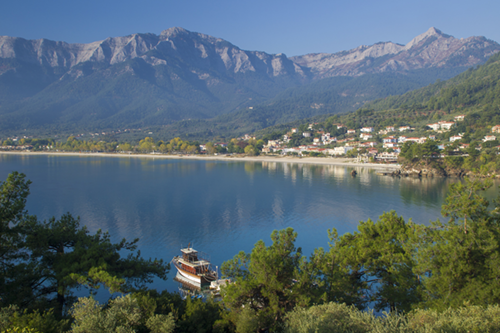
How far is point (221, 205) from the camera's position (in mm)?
31891

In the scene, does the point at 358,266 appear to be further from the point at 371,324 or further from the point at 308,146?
the point at 308,146

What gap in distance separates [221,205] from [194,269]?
16285mm

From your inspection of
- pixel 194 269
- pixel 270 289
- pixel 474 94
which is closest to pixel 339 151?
pixel 474 94

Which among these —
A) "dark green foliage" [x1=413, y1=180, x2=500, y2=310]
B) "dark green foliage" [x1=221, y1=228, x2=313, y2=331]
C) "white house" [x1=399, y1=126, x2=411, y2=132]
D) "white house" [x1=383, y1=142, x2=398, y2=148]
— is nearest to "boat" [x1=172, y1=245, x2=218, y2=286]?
"dark green foliage" [x1=221, y1=228, x2=313, y2=331]

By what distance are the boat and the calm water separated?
0.85m

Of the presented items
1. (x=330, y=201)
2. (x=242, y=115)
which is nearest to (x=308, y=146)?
(x=330, y=201)

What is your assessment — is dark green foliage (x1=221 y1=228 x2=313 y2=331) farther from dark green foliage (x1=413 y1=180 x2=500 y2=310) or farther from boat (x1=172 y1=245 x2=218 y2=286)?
boat (x1=172 y1=245 x2=218 y2=286)

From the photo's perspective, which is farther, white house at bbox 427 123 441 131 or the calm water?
white house at bbox 427 123 441 131

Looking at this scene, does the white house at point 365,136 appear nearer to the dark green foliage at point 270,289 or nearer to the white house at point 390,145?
the white house at point 390,145

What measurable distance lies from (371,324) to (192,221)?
20422mm

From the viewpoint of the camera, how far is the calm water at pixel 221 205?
22031 millimetres

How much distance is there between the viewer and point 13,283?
833cm

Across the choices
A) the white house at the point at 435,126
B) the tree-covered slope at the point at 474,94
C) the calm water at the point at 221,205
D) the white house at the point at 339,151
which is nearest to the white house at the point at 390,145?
the white house at the point at 339,151

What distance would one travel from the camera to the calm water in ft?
72.3
